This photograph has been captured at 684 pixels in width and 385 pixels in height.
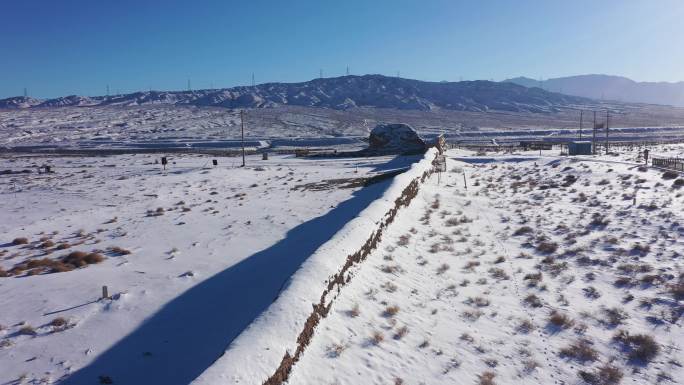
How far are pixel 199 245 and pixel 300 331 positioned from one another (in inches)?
316

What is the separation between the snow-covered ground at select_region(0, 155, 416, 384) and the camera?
7.75 m

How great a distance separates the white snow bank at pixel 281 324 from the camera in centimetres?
584

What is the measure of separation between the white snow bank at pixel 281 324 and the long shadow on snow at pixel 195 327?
2.18 feet

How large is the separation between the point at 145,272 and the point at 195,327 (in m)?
3.98

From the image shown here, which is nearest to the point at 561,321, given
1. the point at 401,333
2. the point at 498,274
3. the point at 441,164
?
the point at 498,274

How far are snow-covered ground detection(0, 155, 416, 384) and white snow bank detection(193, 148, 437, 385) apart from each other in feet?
3.28

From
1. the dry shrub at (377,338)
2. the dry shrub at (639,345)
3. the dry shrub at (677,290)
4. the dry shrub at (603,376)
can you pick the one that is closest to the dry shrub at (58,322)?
the dry shrub at (377,338)

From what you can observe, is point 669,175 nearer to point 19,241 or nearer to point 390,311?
point 390,311

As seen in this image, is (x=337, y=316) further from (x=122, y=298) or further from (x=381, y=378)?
(x=122, y=298)

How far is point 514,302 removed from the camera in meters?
9.90

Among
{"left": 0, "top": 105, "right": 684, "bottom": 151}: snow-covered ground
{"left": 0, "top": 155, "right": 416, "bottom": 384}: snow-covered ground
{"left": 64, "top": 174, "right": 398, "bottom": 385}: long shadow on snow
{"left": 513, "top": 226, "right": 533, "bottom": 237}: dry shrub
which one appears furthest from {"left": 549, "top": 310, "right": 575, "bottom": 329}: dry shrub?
{"left": 0, "top": 105, "right": 684, "bottom": 151}: snow-covered ground

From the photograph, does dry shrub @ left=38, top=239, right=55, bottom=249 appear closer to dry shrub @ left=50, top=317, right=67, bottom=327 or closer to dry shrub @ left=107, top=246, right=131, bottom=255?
dry shrub @ left=107, top=246, right=131, bottom=255

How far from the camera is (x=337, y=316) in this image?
8.60 metres

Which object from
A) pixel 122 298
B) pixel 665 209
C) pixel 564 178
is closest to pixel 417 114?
pixel 564 178
